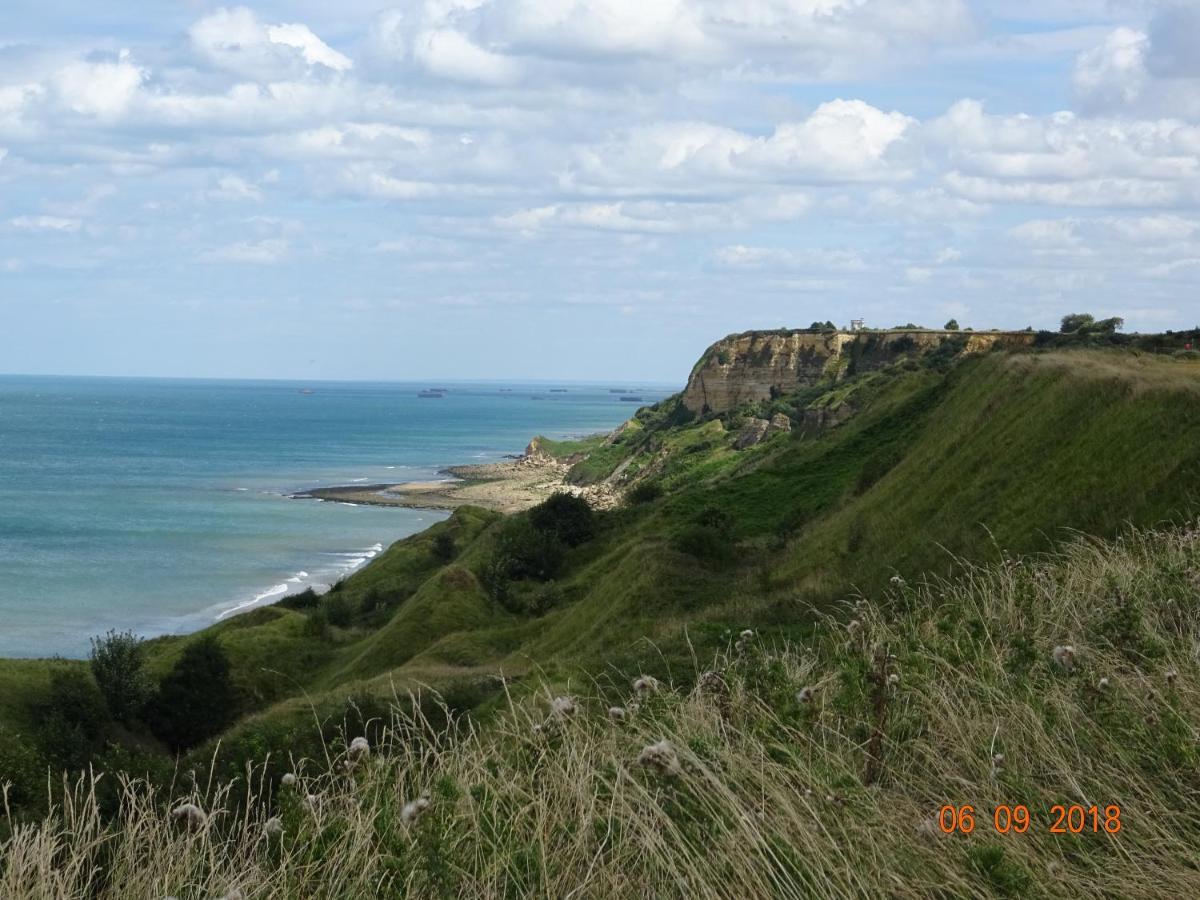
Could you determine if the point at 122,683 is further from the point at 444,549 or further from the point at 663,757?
the point at 663,757

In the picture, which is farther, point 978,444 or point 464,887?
point 978,444

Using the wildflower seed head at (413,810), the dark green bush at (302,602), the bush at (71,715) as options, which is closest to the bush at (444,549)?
the dark green bush at (302,602)

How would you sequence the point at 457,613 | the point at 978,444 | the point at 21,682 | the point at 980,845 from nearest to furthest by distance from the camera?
1. the point at 980,845
2. the point at 978,444
3. the point at 21,682
4. the point at 457,613

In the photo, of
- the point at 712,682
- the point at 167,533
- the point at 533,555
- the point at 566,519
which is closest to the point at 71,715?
the point at 533,555

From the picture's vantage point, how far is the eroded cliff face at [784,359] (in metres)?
99.5

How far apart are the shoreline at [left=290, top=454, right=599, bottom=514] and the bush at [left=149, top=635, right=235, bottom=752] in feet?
222

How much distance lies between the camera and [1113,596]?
29.9 ft

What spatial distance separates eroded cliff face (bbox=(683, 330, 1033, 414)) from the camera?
9950cm

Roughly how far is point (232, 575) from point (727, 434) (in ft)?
121

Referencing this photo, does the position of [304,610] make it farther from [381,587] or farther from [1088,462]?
[1088,462]

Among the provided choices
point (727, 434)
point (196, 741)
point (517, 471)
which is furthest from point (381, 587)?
point (517, 471)

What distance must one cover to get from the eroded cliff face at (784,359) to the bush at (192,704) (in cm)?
6455

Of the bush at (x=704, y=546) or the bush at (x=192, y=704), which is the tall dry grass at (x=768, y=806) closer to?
the bush at (x=704, y=546)

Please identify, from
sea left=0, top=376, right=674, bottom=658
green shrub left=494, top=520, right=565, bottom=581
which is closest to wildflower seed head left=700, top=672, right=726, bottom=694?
green shrub left=494, top=520, right=565, bottom=581
